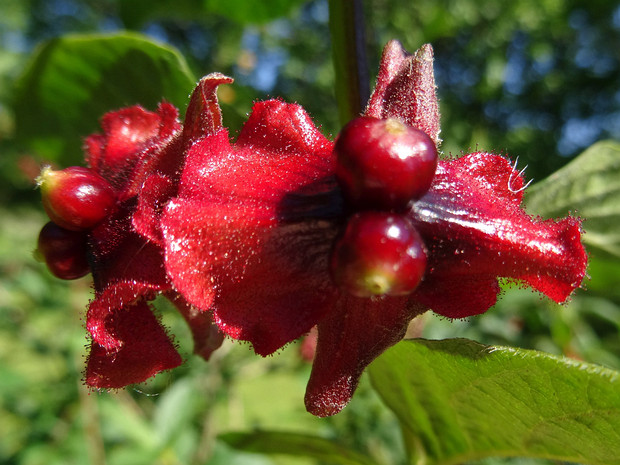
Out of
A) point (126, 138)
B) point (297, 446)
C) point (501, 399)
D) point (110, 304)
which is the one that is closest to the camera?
point (110, 304)

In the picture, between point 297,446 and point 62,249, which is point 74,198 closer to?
point 62,249

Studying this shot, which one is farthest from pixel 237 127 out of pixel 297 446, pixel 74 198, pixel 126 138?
pixel 297 446

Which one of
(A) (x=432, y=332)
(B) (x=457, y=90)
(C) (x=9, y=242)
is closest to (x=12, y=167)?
(C) (x=9, y=242)

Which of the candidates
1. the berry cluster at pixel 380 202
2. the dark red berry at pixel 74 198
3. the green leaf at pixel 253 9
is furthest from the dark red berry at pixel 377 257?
the green leaf at pixel 253 9

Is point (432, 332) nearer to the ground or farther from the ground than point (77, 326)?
farther from the ground

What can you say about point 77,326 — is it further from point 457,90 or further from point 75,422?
point 457,90

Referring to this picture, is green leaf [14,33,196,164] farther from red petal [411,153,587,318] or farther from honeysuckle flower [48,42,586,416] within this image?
red petal [411,153,587,318]

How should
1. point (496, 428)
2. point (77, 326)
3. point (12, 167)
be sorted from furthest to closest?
point (12, 167) < point (77, 326) < point (496, 428)
